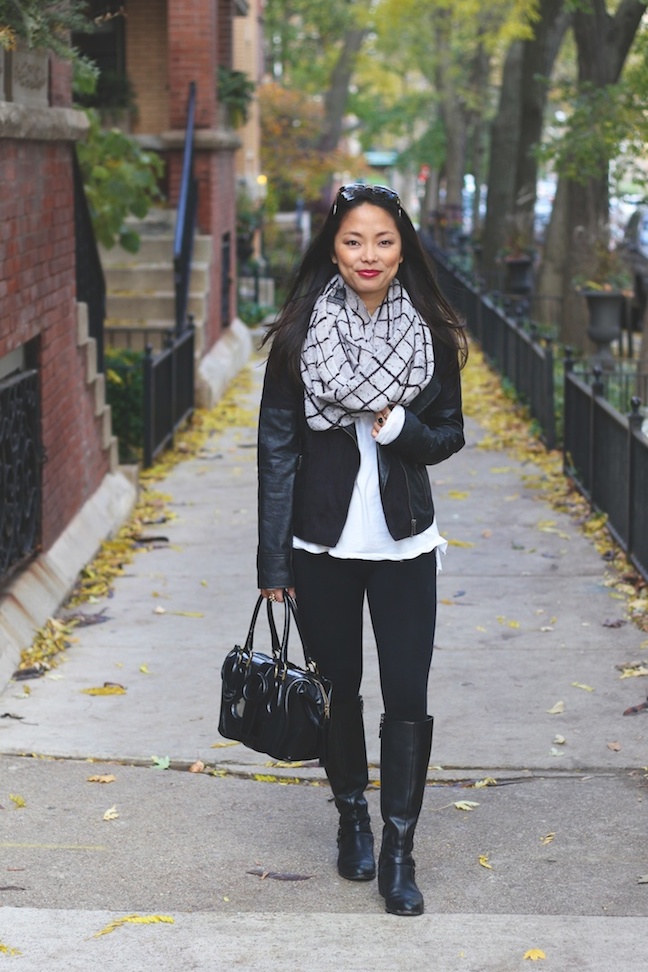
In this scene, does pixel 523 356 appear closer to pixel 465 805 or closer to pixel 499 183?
pixel 465 805

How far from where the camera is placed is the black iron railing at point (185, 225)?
48.4 feet

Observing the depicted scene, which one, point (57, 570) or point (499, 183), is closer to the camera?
point (57, 570)

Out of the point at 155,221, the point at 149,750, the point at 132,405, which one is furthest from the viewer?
the point at 155,221

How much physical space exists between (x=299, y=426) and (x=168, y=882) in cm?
136

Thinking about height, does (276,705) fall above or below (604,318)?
below

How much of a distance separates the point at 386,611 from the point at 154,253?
476 inches

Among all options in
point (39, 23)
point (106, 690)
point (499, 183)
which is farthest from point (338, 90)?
point (106, 690)

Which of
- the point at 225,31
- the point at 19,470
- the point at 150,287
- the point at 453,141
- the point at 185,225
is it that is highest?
the point at 453,141

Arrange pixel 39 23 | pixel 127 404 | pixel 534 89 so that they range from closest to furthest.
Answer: pixel 39 23
pixel 127 404
pixel 534 89

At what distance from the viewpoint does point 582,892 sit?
14.2 ft

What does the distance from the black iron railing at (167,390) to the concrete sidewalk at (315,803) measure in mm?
3054

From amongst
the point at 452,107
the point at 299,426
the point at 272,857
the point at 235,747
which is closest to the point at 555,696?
the point at 235,747

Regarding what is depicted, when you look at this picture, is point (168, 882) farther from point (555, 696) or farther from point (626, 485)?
point (626, 485)

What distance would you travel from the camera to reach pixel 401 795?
426 centimetres
